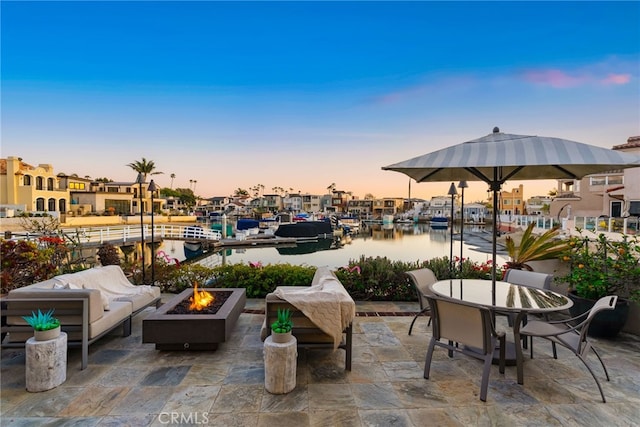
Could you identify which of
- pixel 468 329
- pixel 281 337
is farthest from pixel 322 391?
pixel 468 329

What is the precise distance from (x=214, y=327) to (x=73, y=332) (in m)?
1.18

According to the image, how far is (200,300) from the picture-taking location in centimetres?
355

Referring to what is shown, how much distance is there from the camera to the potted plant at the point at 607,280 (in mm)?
3359

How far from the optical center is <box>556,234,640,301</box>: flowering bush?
3.43 m

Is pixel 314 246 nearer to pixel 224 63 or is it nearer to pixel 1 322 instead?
pixel 224 63

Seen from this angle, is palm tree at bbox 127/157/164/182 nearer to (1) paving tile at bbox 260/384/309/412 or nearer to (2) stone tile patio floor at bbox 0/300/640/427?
(2) stone tile patio floor at bbox 0/300/640/427

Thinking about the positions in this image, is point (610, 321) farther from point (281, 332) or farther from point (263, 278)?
point (263, 278)

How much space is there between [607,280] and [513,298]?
1.67 metres

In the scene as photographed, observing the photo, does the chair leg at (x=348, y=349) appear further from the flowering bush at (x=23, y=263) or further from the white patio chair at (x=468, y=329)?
the flowering bush at (x=23, y=263)

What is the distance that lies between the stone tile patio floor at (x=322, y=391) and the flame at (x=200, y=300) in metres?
0.51

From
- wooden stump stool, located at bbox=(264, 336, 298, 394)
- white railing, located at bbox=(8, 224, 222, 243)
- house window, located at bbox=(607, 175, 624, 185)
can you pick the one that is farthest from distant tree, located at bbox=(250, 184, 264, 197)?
wooden stump stool, located at bbox=(264, 336, 298, 394)

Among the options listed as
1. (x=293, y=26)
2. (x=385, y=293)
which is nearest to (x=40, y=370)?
(x=385, y=293)

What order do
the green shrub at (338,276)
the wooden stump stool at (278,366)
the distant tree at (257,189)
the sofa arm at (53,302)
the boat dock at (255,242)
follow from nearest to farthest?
1. the wooden stump stool at (278,366)
2. the sofa arm at (53,302)
3. the green shrub at (338,276)
4. the boat dock at (255,242)
5. the distant tree at (257,189)

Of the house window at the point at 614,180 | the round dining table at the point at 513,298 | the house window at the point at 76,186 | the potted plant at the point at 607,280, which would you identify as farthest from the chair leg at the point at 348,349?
the house window at the point at 76,186
